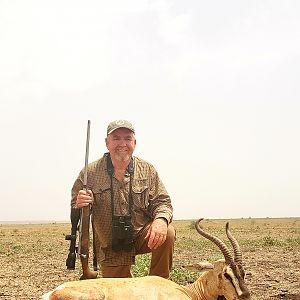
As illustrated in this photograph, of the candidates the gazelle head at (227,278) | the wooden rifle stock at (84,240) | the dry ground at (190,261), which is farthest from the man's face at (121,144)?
the dry ground at (190,261)

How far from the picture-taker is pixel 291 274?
38.7ft

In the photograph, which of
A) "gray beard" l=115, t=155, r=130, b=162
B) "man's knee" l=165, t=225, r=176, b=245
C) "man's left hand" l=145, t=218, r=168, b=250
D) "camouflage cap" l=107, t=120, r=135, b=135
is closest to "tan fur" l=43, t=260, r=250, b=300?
"man's left hand" l=145, t=218, r=168, b=250

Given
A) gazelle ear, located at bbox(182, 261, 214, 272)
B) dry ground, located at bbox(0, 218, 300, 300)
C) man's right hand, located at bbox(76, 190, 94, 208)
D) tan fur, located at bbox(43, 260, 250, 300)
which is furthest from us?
dry ground, located at bbox(0, 218, 300, 300)

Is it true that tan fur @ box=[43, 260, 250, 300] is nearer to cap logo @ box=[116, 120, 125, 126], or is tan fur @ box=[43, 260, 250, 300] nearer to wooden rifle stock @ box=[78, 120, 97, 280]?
wooden rifle stock @ box=[78, 120, 97, 280]

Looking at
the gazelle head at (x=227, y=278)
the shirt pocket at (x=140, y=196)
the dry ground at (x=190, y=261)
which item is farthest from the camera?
the dry ground at (x=190, y=261)

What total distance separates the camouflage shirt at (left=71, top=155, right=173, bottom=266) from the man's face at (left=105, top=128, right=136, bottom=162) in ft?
1.04

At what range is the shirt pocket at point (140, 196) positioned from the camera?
7.33 m

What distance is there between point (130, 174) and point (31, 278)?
5.89m

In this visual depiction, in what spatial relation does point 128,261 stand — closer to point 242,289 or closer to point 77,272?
point 242,289

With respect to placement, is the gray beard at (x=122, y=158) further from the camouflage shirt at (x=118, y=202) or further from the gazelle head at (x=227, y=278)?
the gazelle head at (x=227, y=278)

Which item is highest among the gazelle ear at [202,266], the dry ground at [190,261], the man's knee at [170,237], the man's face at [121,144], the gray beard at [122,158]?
the man's face at [121,144]

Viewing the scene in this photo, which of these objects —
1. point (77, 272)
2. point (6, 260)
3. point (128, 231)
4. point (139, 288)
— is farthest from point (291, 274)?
point (6, 260)

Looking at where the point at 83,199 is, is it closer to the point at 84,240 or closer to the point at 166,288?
the point at 84,240

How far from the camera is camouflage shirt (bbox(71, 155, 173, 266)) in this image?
7.32 meters
